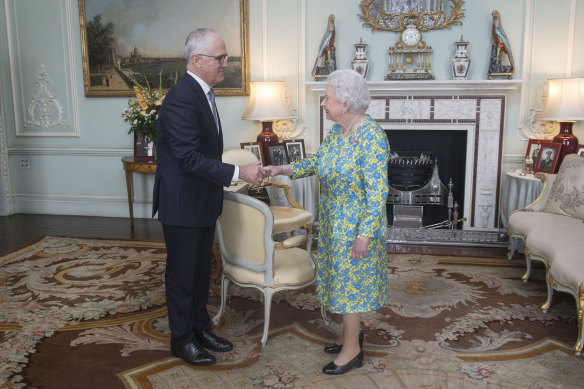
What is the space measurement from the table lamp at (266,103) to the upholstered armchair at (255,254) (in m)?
2.47

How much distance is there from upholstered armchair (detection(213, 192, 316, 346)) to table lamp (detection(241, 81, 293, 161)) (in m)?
2.47

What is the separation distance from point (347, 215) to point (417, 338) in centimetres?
102

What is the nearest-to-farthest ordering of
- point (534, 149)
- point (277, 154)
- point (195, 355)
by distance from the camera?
point (195, 355) < point (534, 149) < point (277, 154)

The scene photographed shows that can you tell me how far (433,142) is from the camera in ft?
18.4

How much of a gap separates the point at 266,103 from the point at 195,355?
3.12 metres

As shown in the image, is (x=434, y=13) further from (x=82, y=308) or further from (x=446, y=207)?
(x=82, y=308)

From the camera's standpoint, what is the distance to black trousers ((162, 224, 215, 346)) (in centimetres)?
252

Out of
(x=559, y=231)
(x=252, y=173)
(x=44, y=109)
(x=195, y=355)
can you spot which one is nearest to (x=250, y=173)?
(x=252, y=173)

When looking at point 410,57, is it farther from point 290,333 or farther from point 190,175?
point 190,175

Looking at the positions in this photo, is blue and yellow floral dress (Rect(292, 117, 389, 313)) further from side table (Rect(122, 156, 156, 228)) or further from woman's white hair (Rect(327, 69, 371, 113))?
side table (Rect(122, 156, 156, 228))

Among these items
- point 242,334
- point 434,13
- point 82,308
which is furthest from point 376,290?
point 434,13

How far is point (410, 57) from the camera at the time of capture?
528 centimetres

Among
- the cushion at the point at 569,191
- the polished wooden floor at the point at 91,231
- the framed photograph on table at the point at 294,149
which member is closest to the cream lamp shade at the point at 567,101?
the cushion at the point at 569,191

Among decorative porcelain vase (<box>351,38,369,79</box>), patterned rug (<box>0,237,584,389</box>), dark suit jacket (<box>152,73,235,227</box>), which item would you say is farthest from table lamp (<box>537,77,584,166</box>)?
dark suit jacket (<box>152,73,235,227</box>)
